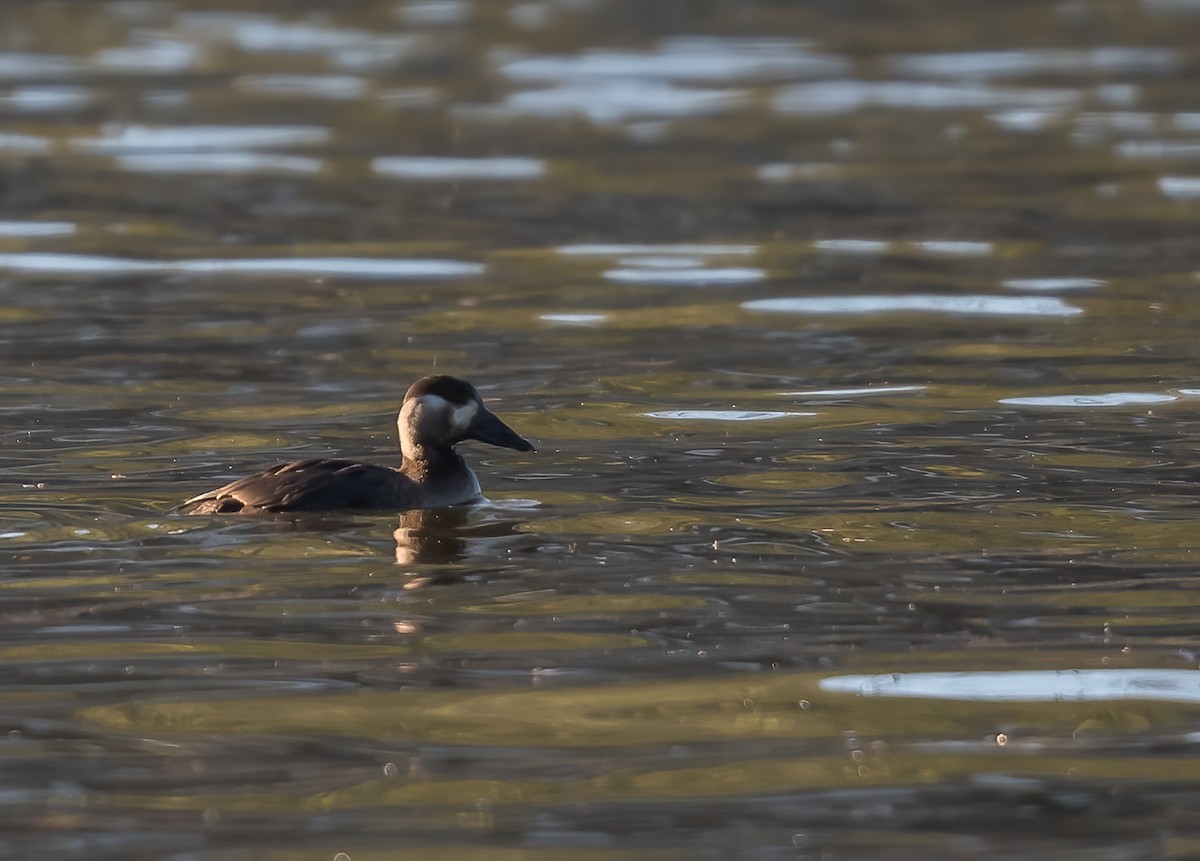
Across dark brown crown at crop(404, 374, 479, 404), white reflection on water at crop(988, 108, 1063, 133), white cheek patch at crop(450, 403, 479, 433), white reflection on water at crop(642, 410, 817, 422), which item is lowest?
white reflection on water at crop(642, 410, 817, 422)

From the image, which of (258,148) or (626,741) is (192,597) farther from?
(258,148)

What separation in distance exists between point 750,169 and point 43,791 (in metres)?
15.2

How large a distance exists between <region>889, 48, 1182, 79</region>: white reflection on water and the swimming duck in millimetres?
18602

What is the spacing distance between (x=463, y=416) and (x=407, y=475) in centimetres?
33

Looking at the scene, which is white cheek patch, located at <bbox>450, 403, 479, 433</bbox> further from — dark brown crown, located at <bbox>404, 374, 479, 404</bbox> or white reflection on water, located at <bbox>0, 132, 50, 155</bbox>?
white reflection on water, located at <bbox>0, 132, 50, 155</bbox>

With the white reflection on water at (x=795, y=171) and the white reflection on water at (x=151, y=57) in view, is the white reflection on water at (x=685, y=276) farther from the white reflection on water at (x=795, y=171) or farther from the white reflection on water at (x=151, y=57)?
the white reflection on water at (x=151, y=57)

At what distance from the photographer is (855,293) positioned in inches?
599

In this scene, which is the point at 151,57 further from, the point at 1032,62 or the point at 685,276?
the point at 685,276

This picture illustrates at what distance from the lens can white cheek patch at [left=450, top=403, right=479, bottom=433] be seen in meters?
9.62

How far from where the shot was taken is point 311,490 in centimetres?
901

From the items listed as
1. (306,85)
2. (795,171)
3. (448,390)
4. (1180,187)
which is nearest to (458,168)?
(795,171)

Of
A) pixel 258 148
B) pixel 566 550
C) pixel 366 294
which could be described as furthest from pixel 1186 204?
pixel 566 550

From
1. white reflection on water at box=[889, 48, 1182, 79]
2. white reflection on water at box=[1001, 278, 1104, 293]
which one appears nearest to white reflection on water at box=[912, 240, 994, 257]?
white reflection on water at box=[1001, 278, 1104, 293]

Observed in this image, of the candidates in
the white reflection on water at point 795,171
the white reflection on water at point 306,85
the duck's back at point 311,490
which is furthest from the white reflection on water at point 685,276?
the white reflection on water at point 306,85
